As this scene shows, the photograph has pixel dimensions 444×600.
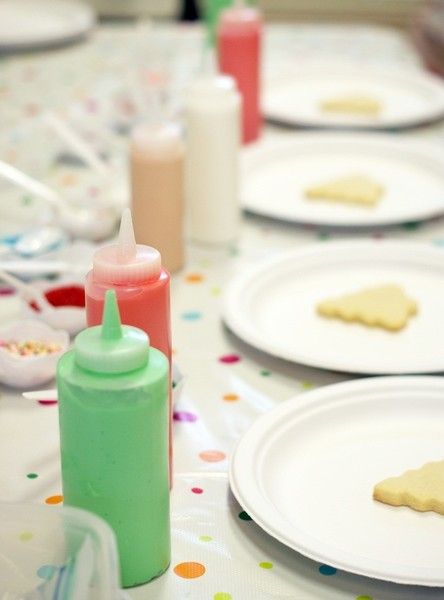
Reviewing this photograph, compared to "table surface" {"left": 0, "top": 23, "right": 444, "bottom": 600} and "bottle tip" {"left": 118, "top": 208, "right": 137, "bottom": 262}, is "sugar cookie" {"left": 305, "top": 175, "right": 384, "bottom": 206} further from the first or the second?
"bottle tip" {"left": 118, "top": 208, "right": 137, "bottom": 262}

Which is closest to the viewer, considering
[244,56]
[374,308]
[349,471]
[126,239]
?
[126,239]

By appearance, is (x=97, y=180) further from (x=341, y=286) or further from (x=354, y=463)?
(x=354, y=463)

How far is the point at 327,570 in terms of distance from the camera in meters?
0.69

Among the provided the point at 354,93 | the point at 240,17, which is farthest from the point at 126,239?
the point at 354,93

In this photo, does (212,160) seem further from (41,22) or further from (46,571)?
(41,22)

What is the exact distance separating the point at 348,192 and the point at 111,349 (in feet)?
2.68

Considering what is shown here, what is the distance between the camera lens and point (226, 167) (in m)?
1.24

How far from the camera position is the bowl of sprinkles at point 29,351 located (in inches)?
35.8

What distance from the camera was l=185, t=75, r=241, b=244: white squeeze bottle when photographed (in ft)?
4.04

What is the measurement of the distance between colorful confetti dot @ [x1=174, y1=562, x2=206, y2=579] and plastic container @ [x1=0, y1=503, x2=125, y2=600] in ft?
0.27

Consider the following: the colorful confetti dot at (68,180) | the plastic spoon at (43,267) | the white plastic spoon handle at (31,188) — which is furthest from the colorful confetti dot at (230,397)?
the colorful confetti dot at (68,180)

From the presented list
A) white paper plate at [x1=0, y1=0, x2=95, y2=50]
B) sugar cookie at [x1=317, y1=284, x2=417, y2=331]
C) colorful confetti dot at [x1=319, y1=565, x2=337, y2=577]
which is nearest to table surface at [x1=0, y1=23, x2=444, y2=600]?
colorful confetti dot at [x1=319, y1=565, x2=337, y2=577]

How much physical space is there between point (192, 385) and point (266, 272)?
0.79 feet

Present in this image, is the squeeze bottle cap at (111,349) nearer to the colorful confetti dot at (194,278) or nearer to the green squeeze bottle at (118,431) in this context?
the green squeeze bottle at (118,431)
